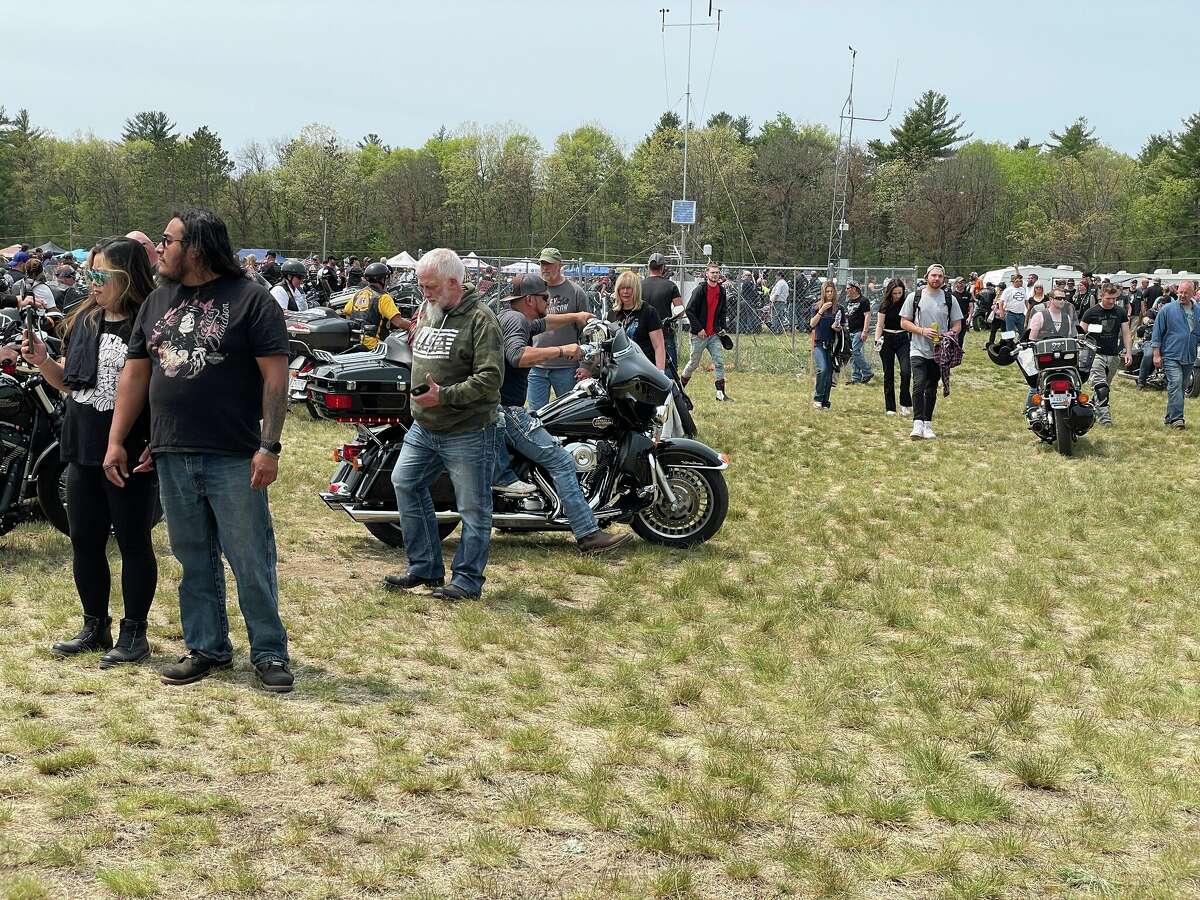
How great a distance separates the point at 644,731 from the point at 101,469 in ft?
8.27

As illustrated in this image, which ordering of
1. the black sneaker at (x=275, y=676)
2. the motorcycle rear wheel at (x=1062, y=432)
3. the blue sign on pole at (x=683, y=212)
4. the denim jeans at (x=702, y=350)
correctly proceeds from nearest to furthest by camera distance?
1. the black sneaker at (x=275, y=676)
2. the motorcycle rear wheel at (x=1062, y=432)
3. the denim jeans at (x=702, y=350)
4. the blue sign on pole at (x=683, y=212)

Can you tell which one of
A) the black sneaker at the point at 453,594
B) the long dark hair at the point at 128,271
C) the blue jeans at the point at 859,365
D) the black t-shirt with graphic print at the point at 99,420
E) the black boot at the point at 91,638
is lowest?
the black sneaker at the point at 453,594

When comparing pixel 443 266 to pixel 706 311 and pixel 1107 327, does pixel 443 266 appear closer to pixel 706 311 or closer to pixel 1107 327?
pixel 706 311

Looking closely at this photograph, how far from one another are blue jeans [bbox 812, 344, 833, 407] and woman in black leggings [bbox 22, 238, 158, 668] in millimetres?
12228

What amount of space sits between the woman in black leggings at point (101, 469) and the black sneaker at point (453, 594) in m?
1.70

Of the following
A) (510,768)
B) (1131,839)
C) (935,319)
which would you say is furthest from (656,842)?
(935,319)

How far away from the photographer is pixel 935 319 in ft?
45.0

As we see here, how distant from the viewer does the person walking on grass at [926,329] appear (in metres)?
13.5

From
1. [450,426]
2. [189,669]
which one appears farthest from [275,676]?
[450,426]

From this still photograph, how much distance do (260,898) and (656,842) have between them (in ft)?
3.82

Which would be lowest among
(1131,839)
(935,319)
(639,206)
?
(1131,839)

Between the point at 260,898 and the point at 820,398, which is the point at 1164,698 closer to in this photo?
the point at 260,898

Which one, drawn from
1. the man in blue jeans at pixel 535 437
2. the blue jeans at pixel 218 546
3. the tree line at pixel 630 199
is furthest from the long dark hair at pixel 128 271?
the tree line at pixel 630 199

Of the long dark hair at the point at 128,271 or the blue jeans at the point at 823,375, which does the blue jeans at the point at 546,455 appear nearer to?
the long dark hair at the point at 128,271
